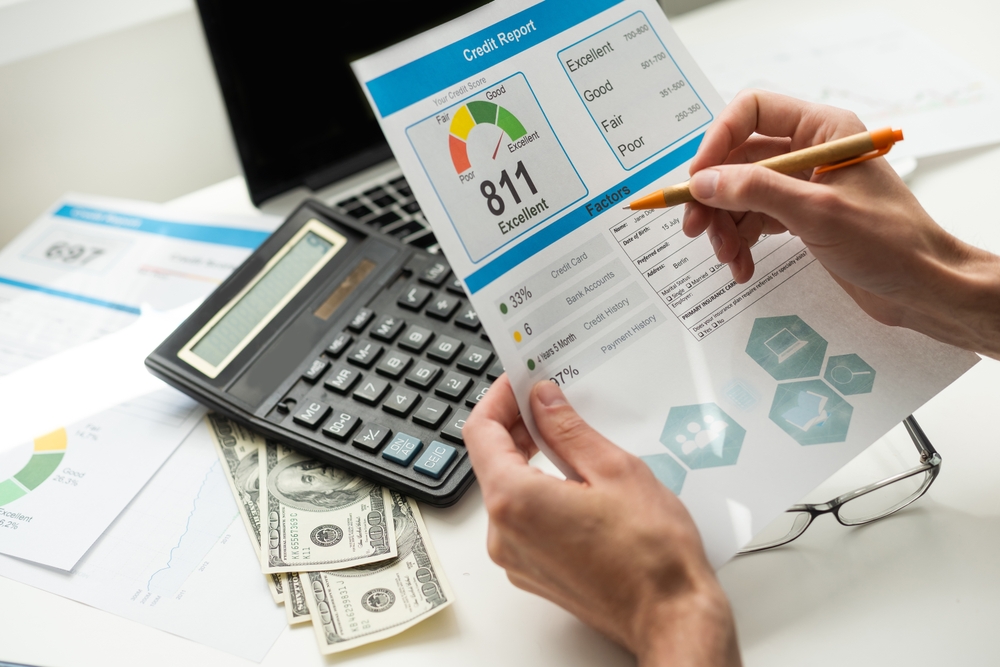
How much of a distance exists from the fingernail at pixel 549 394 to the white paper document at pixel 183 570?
24 centimetres

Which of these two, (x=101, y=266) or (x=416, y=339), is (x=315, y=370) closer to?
(x=416, y=339)

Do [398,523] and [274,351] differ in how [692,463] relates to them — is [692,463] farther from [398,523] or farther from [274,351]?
[274,351]

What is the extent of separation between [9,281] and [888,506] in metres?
0.92

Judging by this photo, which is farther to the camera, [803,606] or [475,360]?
[475,360]

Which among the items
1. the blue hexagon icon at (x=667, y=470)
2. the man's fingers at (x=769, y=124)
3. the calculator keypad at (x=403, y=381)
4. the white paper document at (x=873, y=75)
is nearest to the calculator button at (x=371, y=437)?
the calculator keypad at (x=403, y=381)

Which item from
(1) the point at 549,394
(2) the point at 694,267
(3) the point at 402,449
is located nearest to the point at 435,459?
(3) the point at 402,449

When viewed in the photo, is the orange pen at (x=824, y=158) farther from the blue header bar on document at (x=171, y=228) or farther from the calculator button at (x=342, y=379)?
the blue header bar on document at (x=171, y=228)

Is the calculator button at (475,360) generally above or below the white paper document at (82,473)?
below

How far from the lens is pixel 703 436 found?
0.49 m

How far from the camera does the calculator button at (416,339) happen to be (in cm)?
65

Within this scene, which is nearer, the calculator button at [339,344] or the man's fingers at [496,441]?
the man's fingers at [496,441]

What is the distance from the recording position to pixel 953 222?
75 centimetres

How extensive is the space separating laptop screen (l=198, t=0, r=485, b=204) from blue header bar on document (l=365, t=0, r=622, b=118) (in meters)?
0.36

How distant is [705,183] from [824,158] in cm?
8
